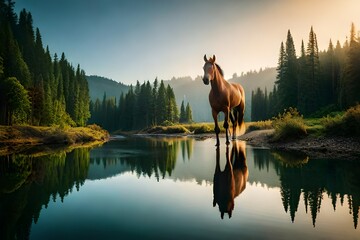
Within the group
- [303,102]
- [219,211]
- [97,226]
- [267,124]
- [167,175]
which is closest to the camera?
[97,226]

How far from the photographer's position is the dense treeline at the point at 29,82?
42875 millimetres

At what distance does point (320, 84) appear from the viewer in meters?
66.6

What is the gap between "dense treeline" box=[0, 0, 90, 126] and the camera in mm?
42875

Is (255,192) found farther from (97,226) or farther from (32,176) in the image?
(32,176)

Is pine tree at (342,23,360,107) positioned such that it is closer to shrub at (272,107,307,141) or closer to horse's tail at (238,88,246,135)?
shrub at (272,107,307,141)

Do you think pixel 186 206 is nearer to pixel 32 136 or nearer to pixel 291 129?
pixel 291 129

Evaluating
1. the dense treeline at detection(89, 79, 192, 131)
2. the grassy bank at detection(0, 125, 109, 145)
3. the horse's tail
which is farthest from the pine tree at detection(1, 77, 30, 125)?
the dense treeline at detection(89, 79, 192, 131)

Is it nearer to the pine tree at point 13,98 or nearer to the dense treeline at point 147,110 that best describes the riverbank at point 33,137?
the pine tree at point 13,98

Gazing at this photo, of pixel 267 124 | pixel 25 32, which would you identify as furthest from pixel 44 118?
pixel 267 124

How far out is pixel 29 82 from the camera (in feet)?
165

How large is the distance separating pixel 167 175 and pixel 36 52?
69.3m

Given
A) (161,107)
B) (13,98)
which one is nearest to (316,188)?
(13,98)

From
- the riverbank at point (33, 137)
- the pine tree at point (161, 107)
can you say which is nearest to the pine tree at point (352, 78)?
the riverbank at point (33, 137)

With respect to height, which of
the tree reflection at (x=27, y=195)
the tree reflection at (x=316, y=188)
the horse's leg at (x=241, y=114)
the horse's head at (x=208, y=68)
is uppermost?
the horse's head at (x=208, y=68)
